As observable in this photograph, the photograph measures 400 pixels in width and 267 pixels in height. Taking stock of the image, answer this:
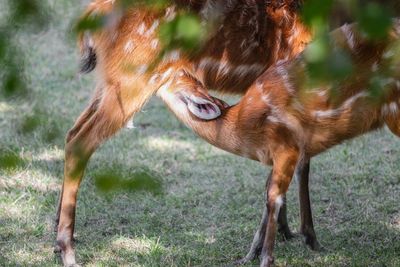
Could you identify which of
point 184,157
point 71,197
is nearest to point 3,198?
point 71,197

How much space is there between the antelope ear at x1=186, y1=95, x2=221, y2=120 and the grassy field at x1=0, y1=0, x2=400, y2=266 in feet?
1.36

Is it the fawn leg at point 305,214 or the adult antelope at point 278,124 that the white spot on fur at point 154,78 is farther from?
the fawn leg at point 305,214

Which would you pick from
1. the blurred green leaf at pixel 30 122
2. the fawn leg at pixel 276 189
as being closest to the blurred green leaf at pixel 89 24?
the blurred green leaf at pixel 30 122

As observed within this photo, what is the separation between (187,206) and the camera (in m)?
5.16

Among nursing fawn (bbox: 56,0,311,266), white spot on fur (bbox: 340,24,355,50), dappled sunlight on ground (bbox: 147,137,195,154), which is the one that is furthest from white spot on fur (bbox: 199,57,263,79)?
dappled sunlight on ground (bbox: 147,137,195,154)

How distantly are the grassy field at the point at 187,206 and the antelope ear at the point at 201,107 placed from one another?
41cm

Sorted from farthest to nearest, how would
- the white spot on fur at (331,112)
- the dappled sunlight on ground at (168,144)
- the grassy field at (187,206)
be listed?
the dappled sunlight on ground at (168,144) < the grassy field at (187,206) < the white spot on fur at (331,112)

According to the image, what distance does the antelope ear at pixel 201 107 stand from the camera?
3750 mm

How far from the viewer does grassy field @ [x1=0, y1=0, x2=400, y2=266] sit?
429 centimetres

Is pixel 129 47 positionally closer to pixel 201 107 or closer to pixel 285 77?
pixel 201 107

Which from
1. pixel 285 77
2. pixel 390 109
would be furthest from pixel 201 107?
pixel 390 109

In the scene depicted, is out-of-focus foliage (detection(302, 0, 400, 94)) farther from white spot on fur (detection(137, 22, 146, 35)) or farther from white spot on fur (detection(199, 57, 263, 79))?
white spot on fur (detection(199, 57, 263, 79))

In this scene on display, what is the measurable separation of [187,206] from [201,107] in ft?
5.01

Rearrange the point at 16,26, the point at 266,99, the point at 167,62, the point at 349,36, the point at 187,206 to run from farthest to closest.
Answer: the point at 187,206 → the point at 167,62 → the point at 266,99 → the point at 349,36 → the point at 16,26
